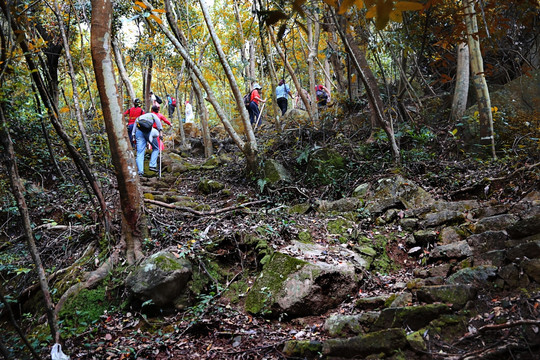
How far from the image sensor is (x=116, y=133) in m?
4.69

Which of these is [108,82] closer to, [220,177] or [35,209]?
[35,209]

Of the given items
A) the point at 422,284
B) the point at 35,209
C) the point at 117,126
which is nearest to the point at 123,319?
the point at 117,126

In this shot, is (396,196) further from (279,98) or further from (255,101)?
(279,98)

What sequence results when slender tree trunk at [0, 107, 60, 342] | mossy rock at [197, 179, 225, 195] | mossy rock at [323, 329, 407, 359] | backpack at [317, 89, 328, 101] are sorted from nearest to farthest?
1. mossy rock at [323, 329, 407, 359]
2. slender tree trunk at [0, 107, 60, 342]
3. mossy rock at [197, 179, 225, 195]
4. backpack at [317, 89, 328, 101]

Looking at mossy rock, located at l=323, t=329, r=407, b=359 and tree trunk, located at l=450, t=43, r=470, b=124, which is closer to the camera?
mossy rock, located at l=323, t=329, r=407, b=359

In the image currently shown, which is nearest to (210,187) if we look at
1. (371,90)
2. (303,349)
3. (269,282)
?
(371,90)

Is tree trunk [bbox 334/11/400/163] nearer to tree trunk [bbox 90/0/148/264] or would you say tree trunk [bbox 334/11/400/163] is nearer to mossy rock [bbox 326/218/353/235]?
mossy rock [bbox 326/218/353/235]

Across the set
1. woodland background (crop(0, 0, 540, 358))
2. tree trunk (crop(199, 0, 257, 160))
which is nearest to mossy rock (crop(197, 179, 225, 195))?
woodland background (crop(0, 0, 540, 358))

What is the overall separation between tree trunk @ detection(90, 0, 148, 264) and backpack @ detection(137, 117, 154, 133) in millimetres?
4844

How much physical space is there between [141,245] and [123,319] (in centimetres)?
108

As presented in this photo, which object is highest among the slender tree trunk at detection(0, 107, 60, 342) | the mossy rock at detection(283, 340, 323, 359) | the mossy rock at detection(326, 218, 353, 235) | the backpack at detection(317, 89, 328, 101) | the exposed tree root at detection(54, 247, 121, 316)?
the backpack at detection(317, 89, 328, 101)

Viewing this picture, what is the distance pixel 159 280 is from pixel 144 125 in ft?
21.1

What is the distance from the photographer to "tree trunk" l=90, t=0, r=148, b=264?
15.1 feet

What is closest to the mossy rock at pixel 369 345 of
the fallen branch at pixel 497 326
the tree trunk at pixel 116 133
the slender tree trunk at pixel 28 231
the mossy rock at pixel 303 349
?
the mossy rock at pixel 303 349
